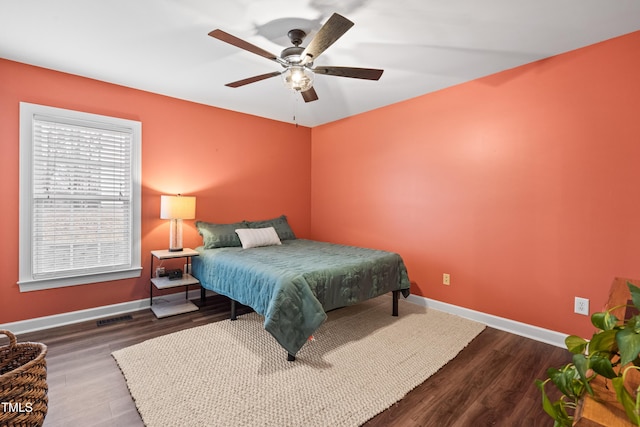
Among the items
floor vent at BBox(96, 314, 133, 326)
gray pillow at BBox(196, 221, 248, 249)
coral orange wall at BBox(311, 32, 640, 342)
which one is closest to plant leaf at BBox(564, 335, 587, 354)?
coral orange wall at BBox(311, 32, 640, 342)

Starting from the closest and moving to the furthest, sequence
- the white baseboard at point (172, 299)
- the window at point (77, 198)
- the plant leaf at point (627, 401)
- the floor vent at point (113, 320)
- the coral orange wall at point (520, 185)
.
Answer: the plant leaf at point (627, 401), the coral orange wall at point (520, 185), the white baseboard at point (172, 299), the window at point (77, 198), the floor vent at point (113, 320)

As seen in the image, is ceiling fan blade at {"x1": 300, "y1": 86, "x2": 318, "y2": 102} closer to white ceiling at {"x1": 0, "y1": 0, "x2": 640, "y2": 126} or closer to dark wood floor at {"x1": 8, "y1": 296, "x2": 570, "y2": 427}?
white ceiling at {"x1": 0, "y1": 0, "x2": 640, "y2": 126}

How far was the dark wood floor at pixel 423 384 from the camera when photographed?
5.77ft

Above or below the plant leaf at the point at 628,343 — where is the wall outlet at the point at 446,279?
below

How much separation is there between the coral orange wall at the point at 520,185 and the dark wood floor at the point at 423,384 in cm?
57

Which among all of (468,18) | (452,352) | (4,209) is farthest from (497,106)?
(4,209)

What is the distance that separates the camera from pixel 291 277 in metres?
2.37

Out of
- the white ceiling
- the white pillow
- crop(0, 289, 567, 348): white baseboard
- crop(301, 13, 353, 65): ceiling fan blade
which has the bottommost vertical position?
crop(0, 289, 567, 348): white baseboard

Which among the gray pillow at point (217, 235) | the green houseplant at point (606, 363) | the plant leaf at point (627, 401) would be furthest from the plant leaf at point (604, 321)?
the gray pillow at point (217, 235)

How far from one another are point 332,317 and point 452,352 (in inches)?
47.9

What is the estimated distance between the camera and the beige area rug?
1778mm

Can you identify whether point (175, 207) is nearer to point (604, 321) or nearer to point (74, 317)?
point (74, 317)

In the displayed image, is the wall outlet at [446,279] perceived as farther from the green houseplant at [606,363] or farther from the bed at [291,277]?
the green houseplant at [606,363]

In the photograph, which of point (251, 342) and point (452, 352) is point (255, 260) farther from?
point (452, 352)
